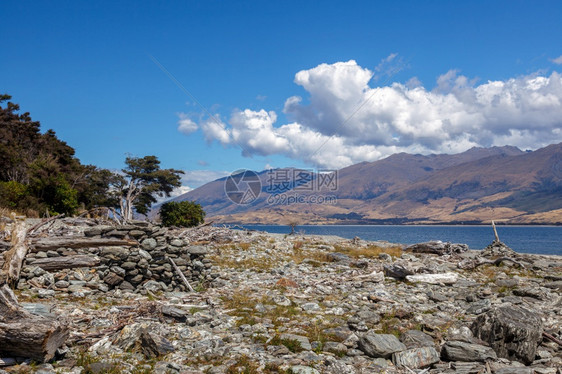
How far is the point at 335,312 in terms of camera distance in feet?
39.7

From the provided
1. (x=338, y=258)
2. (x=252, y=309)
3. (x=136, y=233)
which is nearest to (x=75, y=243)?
(x=136, y=233)

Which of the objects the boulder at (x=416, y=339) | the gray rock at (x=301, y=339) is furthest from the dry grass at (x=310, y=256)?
the gray rock at (x=301, y=339)

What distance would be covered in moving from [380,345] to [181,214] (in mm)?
36113

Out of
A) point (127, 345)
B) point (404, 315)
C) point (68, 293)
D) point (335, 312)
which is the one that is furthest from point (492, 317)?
point (68, 293)

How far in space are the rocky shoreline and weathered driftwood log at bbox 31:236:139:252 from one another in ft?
0.79

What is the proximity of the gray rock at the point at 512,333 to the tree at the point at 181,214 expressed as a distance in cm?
3596

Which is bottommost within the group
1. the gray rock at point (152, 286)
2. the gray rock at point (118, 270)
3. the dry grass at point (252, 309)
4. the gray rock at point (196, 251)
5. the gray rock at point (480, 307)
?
the gray rock at point (480, 307)

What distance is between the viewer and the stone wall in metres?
13.7

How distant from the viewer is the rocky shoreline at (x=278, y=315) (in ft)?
25.8

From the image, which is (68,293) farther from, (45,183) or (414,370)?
(45,183)

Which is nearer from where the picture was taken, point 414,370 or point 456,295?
point 414,370

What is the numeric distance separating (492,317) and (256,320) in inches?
258

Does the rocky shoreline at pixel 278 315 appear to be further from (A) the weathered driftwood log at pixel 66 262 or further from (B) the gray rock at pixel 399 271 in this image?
(A) the weathered driftwood log at pixel 66 262

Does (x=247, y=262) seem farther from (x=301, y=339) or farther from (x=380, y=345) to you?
(x=380, y=345)
